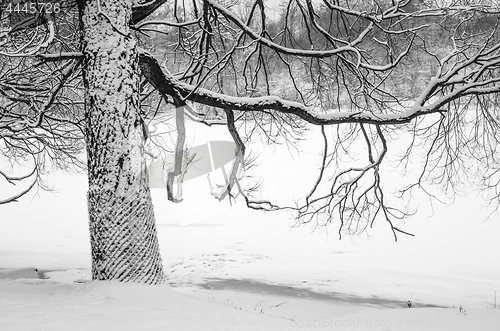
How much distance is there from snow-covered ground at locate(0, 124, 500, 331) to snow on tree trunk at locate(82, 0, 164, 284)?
403mm

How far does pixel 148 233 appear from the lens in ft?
19.5

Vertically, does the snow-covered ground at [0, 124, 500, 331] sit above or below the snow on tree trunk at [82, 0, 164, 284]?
below

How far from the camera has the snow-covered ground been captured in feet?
14.9

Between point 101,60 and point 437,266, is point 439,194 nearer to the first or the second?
point 437,266

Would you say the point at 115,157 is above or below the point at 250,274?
above

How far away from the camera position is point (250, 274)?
523 inches

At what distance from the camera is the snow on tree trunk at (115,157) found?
5.74 meters

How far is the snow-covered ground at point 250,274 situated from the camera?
14.9 ft

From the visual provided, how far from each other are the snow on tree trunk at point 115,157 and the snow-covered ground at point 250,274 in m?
0.40

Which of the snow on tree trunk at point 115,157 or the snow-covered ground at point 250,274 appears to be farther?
the snow on tree trunk at point 115,157

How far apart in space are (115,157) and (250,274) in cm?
827

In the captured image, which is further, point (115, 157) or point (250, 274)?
point (250, 274)

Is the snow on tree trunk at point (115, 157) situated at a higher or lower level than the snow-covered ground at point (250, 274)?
higher

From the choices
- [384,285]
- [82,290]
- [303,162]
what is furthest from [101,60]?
→ [303,162]
